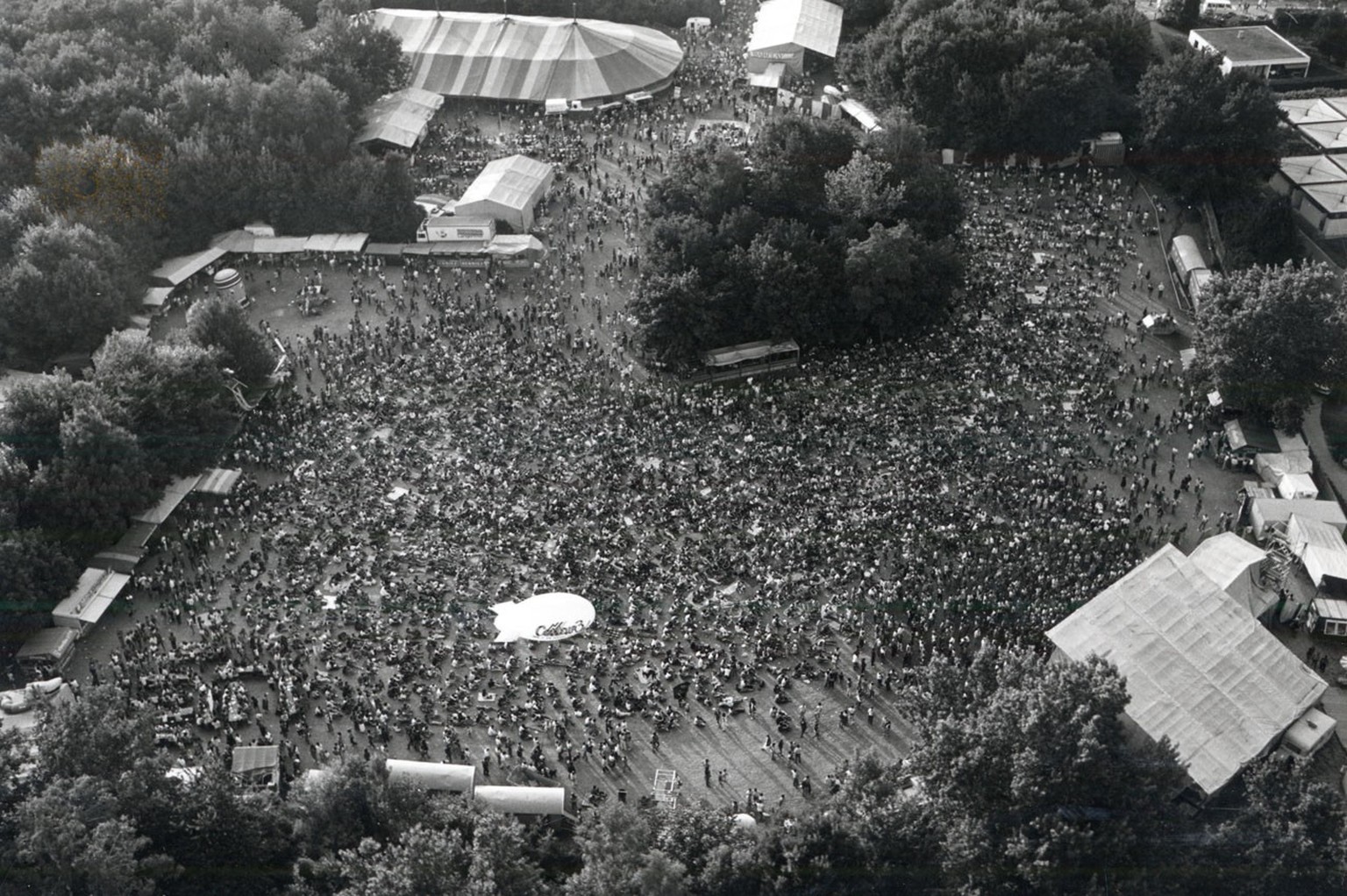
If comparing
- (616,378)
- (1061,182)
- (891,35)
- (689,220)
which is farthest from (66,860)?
(891,35)

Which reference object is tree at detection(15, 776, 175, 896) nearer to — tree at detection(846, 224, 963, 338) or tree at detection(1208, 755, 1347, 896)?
tree at detection(1208, 755, 1347, 896)

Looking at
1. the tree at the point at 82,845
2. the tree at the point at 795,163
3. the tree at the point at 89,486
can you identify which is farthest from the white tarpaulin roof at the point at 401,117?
the tree at the point at 82,845

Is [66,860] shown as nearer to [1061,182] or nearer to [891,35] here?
[1061,182]

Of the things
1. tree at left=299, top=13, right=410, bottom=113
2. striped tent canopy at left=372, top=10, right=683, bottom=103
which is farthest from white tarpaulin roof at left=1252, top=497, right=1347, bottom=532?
tree at left=299, top=13, right=410, bottom=113

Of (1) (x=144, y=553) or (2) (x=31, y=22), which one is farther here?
(2) (x=31, y=22)

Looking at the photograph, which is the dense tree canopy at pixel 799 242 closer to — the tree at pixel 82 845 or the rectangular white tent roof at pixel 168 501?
the rectangular white tent roof at pixel 168 501

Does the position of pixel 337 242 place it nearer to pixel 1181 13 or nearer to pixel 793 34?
pixel 793 34

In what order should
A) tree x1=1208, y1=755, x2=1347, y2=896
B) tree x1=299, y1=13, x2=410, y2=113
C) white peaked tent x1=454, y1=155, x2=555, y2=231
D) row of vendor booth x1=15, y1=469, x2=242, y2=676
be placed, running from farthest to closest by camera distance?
tree x1=299, y1=13, x2=410, y2=113 < white peaked tent x1=454, y1=155, x2=555, y2=231 < row of vendor booth x1=15, y1=469, x2=242, y2=676 < tree x1=1208, y1=755, x2=1347, y2=896
